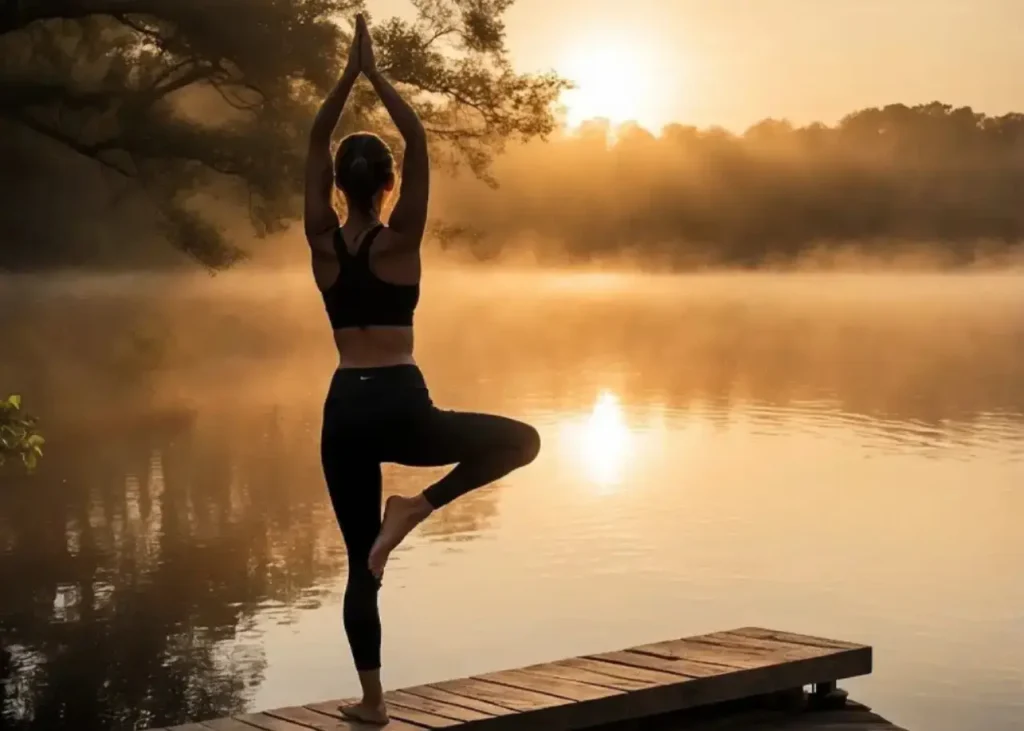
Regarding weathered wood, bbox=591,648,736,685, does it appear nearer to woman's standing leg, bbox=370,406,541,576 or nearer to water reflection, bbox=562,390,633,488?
woman's standing leg, bbox=370,406,541,576

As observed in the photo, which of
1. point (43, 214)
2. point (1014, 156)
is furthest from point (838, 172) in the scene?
point (43, 214)

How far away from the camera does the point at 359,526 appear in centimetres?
526

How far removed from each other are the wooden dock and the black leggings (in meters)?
0.78

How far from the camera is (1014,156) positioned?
9788cm

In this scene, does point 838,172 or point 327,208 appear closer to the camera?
point 327,208

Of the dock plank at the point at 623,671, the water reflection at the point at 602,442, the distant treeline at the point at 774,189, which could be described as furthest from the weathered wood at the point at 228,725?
the distant treeline at the point at 774,189

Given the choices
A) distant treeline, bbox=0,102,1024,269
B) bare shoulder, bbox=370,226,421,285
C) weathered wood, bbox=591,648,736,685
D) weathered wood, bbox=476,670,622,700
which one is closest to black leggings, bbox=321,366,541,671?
bare shoulder, bbox=370,226,421,285

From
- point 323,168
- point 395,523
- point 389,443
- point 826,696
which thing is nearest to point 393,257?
point 323,168

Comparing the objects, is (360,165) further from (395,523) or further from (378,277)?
(395,523)

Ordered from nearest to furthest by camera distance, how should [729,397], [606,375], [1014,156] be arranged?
[729,397]
[606,375]
[1014,156]

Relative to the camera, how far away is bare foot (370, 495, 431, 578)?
5.23 meters

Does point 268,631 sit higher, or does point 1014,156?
point 1014,156

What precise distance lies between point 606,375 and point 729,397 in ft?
23.2

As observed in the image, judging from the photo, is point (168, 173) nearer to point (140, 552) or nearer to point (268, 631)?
point (140, 552)
